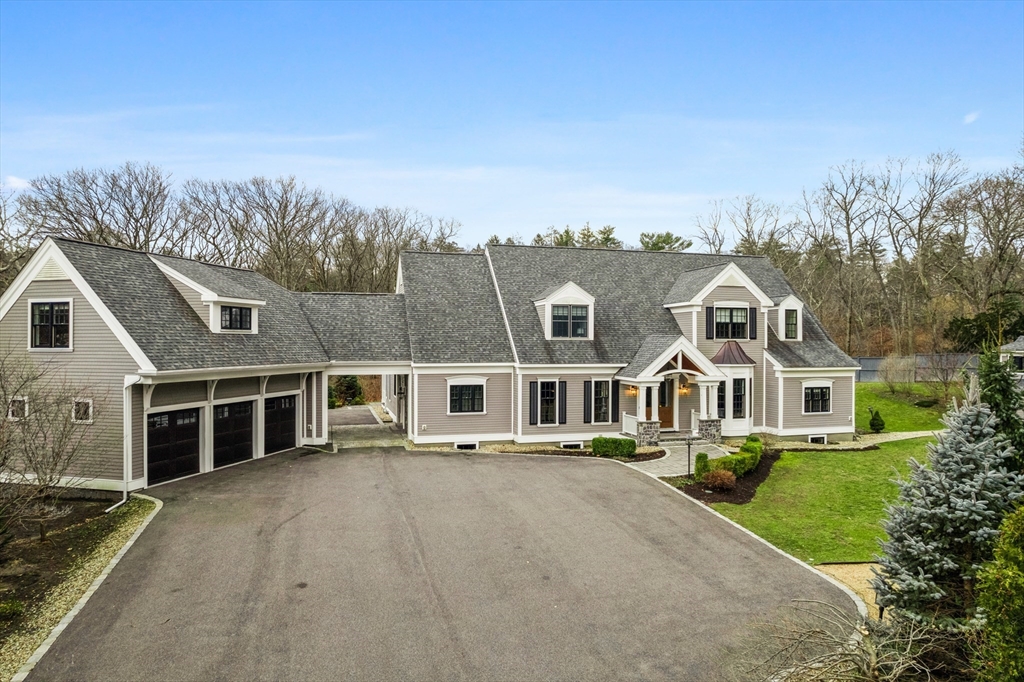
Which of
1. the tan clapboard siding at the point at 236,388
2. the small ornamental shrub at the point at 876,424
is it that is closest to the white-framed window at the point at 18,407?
the tan clapboard siding at the point at 236,388

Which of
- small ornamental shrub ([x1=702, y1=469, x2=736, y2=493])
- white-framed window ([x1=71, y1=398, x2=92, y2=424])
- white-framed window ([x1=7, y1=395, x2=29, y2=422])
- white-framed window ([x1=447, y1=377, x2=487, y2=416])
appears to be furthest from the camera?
white-framed window ([x1=447, y1=377, x2=487, y2=416])

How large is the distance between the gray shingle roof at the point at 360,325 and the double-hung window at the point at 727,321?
13.0 metres

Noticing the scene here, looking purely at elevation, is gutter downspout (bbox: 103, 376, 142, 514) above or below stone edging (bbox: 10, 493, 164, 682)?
above

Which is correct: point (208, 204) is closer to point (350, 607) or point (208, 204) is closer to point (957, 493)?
point (350, 607)

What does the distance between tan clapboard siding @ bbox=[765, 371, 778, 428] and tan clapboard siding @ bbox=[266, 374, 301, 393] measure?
63.4ft

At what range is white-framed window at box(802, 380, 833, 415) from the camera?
25438 mm

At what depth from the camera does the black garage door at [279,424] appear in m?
21.2

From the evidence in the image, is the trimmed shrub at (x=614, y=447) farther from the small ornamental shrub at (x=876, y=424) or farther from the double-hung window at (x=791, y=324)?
the small ornamental shrub at (x=876, y=424)

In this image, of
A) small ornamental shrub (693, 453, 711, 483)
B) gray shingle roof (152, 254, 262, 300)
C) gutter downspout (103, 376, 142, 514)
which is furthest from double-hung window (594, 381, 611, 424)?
gutter downspout (103, 376, 142, 514)

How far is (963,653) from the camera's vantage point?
24.2 ft

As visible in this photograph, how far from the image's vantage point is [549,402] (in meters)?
23.5

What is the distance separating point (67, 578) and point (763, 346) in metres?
24.3

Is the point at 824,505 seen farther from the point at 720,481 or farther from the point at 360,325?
the point at 360,325

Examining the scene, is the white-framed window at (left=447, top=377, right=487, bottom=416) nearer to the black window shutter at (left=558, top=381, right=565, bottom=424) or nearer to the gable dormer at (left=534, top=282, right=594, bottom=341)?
the black window shutter at (left=558, top=381, right=565, bottom=424)
